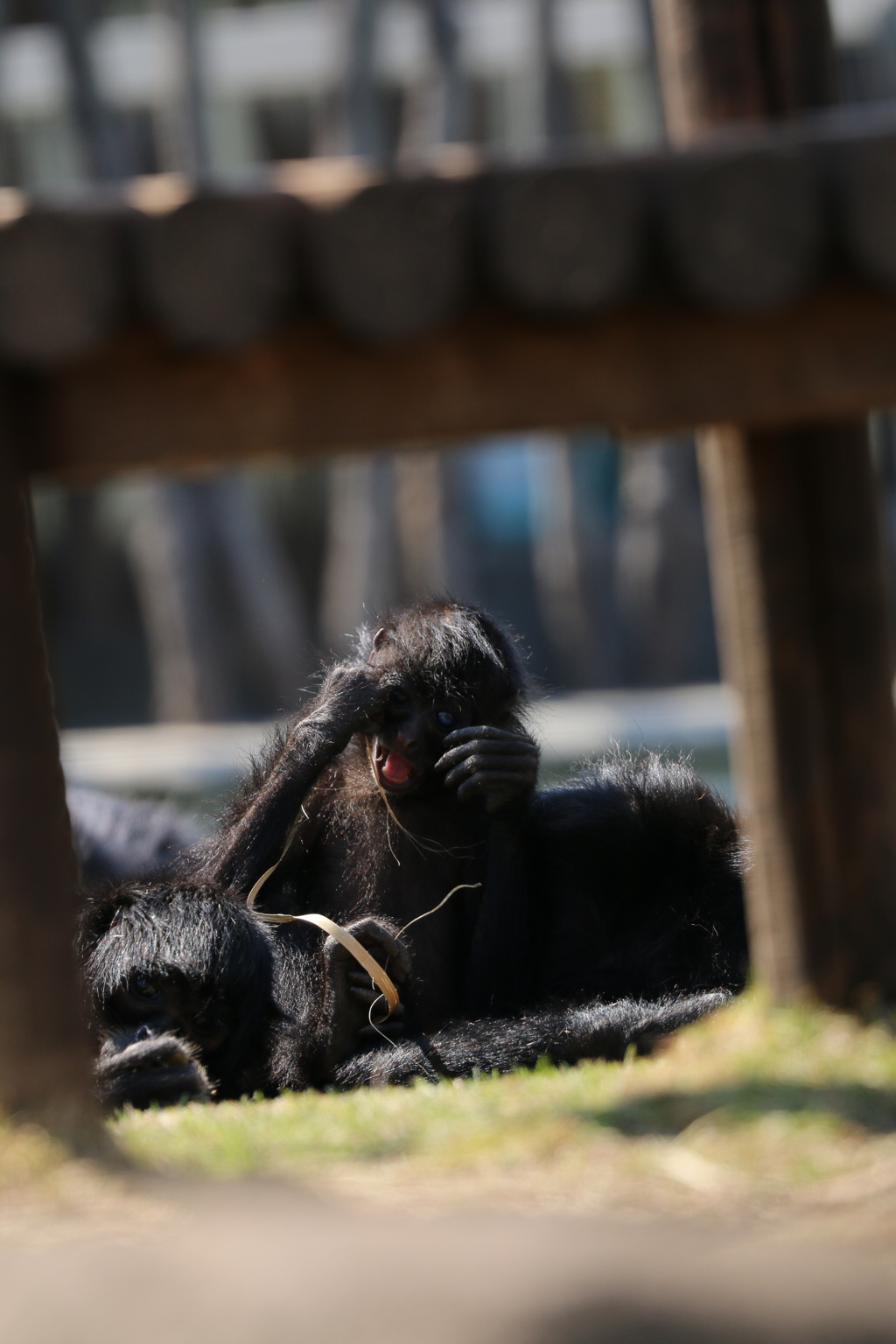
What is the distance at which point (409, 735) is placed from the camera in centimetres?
420

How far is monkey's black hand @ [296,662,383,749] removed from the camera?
409 cm

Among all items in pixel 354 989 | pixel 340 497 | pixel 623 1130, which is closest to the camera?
pixel 623 1130

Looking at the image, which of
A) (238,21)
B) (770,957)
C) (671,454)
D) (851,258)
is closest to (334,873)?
(770,957)

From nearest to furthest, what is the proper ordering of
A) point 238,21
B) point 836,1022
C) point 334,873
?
point 836,1022
point 334,873
point 238,21

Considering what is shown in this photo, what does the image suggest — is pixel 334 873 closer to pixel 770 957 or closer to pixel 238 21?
pixel 770 957

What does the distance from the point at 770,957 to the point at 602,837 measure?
1.64 metres

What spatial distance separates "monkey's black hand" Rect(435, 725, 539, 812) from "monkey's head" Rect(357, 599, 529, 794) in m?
0.11

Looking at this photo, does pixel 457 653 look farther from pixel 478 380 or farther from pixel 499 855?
pixel 478 380

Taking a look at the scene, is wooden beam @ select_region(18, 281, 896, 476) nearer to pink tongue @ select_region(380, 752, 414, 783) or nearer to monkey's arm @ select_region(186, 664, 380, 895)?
monkey's arm @ select_region(186, 664, 380, 895)

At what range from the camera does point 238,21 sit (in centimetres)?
1578

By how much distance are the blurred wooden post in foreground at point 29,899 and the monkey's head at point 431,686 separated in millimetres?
1745

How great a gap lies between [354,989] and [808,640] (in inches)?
65.5

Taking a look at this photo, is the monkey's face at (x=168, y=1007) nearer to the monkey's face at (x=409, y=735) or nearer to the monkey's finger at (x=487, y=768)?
the monkey's face at (x=409, y=735)

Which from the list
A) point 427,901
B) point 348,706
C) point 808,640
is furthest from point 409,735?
point 808,640
